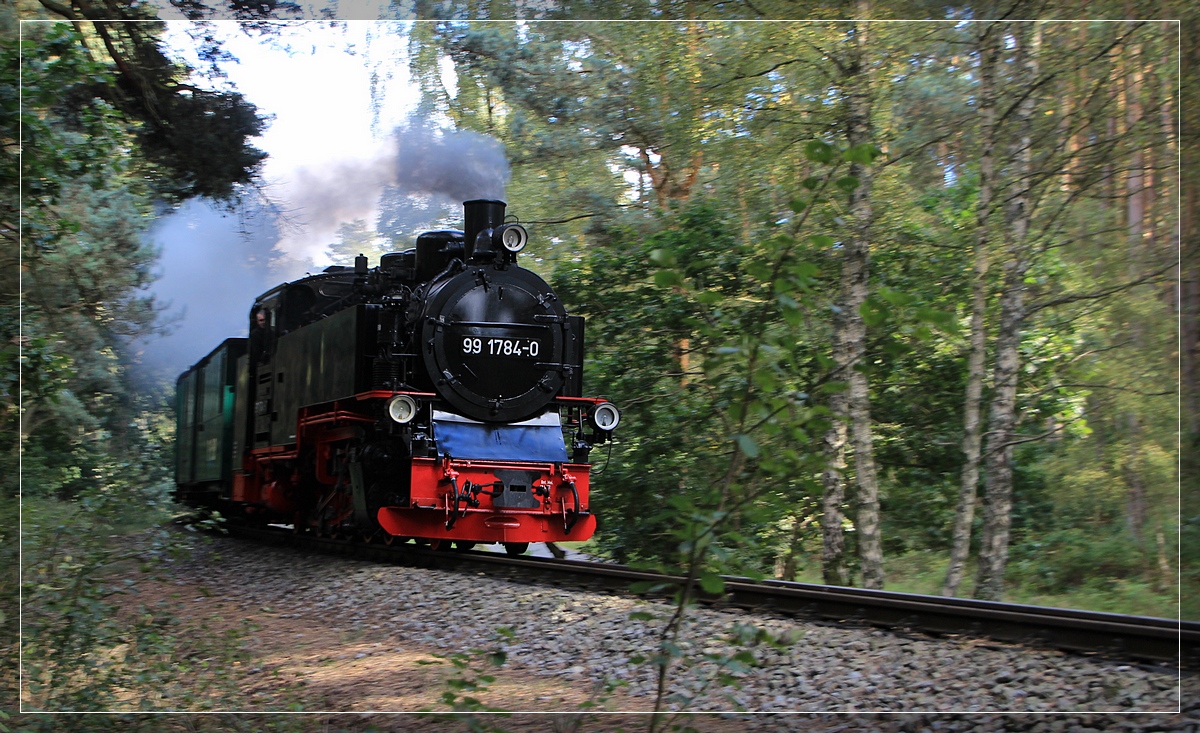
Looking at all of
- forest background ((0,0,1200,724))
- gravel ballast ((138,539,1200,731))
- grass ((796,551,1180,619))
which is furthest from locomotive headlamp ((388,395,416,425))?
grass ((796,551,1180,619))

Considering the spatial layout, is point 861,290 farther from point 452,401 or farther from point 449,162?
point 449,162

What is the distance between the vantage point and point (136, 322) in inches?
541

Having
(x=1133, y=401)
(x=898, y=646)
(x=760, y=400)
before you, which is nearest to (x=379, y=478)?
(x=898, y=646)

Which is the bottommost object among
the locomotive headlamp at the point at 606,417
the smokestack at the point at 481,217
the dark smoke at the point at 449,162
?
the locomotive headlamp at the point at 606,417

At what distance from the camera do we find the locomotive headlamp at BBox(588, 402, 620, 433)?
26.3 feet

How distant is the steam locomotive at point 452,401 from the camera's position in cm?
746

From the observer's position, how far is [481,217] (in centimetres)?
835

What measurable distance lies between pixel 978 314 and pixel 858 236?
46.3 inches

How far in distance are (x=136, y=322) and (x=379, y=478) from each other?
7613 millimetres

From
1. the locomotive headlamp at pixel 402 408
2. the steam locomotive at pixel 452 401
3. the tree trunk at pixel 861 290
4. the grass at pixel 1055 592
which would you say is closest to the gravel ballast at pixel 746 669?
the steam locomotive at pixel 452 401

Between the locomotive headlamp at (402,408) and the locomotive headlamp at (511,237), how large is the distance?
1.58 meters

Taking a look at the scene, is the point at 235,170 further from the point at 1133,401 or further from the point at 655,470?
the point at 1133,401

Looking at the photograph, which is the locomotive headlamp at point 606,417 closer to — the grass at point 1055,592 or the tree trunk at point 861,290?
the tree trunk at point 861,290

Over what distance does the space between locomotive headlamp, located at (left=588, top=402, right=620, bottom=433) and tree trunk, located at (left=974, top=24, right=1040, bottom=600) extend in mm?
3073
